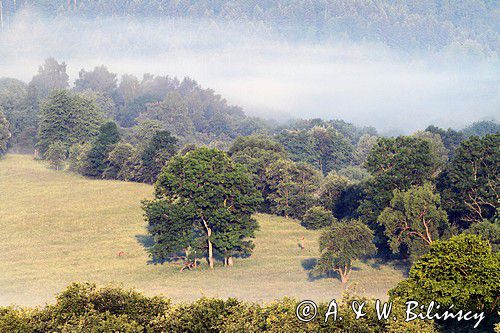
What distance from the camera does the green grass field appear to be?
2562 inches

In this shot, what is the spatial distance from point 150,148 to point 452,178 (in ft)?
224

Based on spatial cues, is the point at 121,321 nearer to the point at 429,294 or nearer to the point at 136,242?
the point at 429,294

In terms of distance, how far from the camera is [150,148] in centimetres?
12469

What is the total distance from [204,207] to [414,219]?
25680mm

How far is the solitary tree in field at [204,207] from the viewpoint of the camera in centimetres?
7300

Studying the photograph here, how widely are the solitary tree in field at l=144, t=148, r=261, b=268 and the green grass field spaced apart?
3561mm

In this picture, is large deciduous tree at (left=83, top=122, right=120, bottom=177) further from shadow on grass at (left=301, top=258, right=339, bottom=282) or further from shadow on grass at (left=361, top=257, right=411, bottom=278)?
shadow on grass at (left=361, top=257, right=411, bottom=278)

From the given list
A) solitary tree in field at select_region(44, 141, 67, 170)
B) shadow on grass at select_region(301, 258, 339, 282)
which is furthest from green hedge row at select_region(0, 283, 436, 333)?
solitary tree in field at select_region(44, 141, 67, 170)

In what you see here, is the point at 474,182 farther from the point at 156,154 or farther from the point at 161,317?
the point at 156,154

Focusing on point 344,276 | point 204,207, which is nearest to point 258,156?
point 204,207

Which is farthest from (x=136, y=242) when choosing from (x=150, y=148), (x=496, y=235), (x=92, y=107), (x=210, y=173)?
(x=92, y=107)

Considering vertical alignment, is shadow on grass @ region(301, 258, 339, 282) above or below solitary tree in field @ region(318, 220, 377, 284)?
below

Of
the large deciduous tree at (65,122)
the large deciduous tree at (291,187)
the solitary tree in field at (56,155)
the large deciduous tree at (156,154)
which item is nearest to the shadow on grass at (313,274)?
the large deciduous tree at (291,187)

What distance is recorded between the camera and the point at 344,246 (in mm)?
66312
